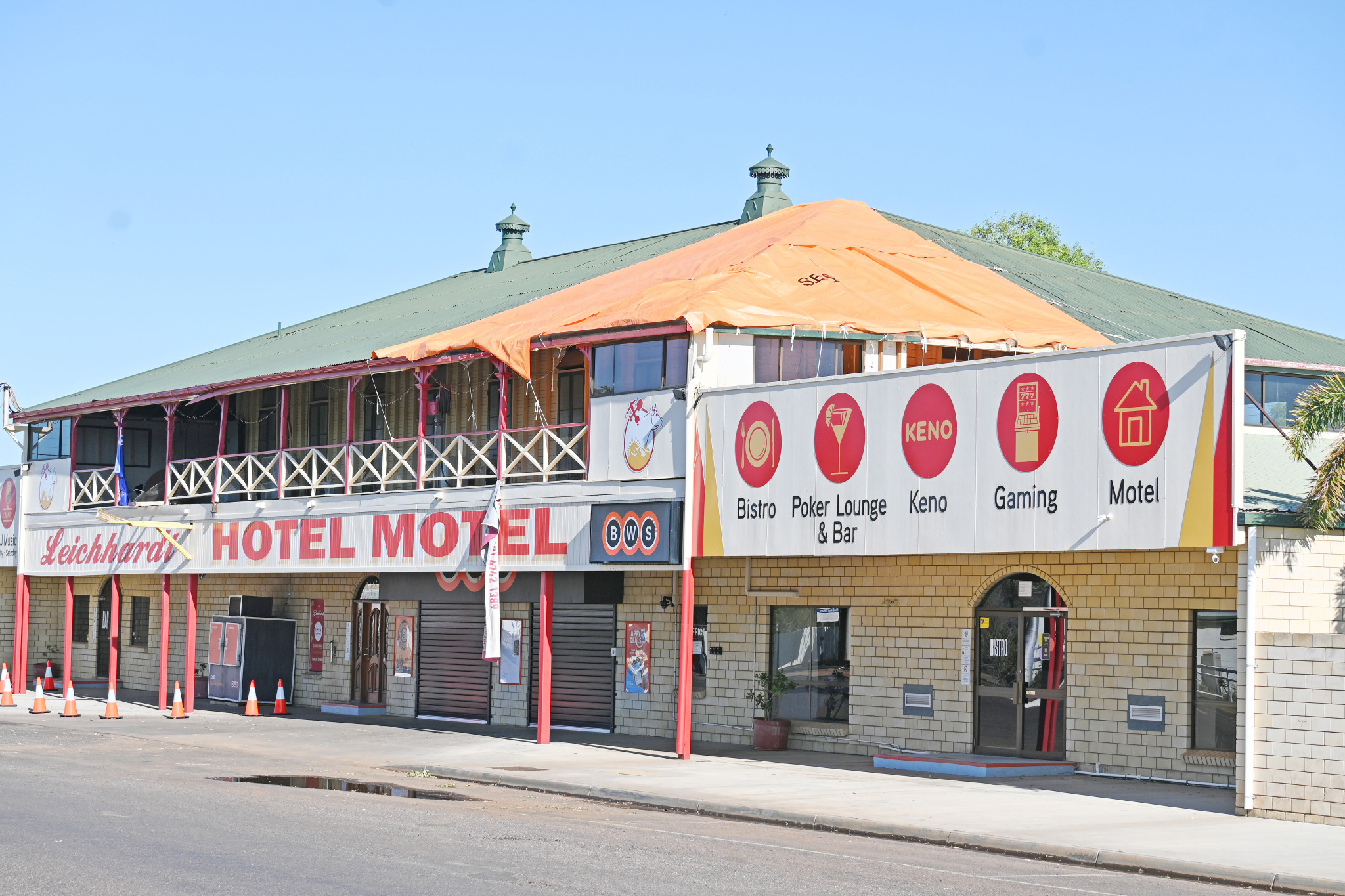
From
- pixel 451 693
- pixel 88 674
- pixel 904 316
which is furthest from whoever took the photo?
pixel 88 674

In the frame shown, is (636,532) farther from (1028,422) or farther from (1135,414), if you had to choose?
(1135,414)

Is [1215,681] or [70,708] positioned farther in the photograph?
[70,708]

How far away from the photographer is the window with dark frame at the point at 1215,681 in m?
17.9

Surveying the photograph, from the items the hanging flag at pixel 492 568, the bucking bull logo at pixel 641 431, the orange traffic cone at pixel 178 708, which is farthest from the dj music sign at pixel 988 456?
the orange traffic cone at pixel 178 708

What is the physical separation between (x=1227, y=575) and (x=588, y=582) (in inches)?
397

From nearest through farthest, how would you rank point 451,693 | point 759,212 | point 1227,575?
point 1227,575, point 451,693, point 759,212

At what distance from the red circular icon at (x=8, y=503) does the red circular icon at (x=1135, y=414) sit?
999 inches

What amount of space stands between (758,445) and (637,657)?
19.8 feet

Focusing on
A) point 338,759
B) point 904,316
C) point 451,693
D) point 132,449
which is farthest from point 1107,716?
point 132,449

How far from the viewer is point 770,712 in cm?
Result: 2225

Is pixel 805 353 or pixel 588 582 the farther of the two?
pixel 588 582

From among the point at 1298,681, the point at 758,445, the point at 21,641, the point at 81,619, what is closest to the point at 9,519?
the point at 21,641

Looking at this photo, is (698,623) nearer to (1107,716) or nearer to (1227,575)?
(1107,716)

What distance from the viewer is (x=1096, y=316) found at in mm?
23750
